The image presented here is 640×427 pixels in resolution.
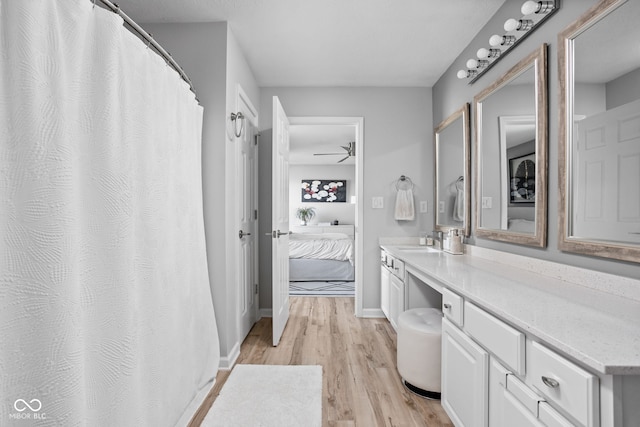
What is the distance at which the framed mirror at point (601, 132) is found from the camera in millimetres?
1229

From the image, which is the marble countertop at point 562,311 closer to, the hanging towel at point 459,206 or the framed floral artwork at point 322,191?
the hanging towel at point 459,206

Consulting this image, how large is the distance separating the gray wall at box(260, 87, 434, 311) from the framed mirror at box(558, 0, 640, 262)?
6.22 feet

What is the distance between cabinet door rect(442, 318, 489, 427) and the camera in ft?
4.24

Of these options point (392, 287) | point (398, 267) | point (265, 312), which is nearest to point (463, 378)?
point (398, 267)

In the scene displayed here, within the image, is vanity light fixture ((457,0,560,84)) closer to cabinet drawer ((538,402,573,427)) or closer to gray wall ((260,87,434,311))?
gray wall ((260,87,434,311))

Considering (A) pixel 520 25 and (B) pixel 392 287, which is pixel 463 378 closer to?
(B) pixel 392 287

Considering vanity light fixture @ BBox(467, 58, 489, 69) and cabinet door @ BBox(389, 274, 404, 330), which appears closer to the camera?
vanity light fixture @ BBox(467, 58, 489, 69)

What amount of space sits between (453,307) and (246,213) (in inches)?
77.8

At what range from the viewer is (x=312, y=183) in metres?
8.23

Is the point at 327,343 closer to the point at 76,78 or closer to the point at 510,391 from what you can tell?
the point at 510,391

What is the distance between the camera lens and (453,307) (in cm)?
156

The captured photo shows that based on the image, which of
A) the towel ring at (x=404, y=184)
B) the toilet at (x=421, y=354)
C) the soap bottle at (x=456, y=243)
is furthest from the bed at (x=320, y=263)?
the toilet at (x=421, y=354)

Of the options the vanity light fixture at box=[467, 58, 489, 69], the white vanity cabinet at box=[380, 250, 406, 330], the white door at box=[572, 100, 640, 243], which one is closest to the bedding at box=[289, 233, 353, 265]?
the white vanity cabinet at box=[380, 250, 406, 330]

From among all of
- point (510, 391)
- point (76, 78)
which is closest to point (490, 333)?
point (510, 391)
